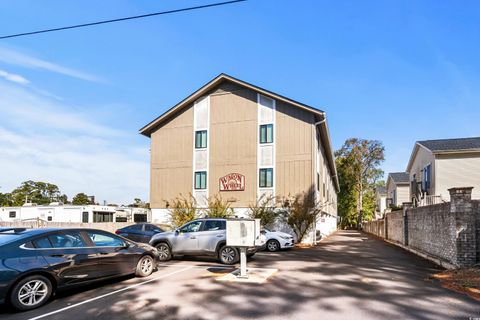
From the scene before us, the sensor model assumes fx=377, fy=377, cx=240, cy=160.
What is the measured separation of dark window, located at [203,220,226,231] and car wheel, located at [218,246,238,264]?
2.51 ft

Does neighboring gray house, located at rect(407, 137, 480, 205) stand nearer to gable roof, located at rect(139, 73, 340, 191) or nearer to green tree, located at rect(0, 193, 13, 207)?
gable roof, located at rect(139, 73, 340, 191)

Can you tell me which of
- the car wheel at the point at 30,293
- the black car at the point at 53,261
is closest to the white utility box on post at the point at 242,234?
the black car at the point at 53,261

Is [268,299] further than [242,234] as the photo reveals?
No

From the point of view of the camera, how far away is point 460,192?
11.0 meters

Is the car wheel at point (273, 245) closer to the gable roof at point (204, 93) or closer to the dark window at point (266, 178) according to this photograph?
the dark window at point (266, 178)

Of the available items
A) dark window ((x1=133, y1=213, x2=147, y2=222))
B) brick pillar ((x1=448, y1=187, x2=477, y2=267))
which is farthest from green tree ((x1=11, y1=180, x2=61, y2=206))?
brick pillar ((x1=448, y1=187, x2=477, y2=267))

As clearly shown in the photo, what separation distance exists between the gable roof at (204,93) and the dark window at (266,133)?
1.91m

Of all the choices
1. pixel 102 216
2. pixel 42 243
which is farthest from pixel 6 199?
pixel 42 243

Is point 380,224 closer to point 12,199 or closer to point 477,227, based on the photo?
point 477,227

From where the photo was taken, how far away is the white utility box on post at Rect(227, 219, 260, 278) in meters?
9.73

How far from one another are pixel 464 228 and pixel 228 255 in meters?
7.17

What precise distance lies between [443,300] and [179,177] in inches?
816

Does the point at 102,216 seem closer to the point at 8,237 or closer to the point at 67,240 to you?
the point at 67,240

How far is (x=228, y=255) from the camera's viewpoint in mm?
12664
